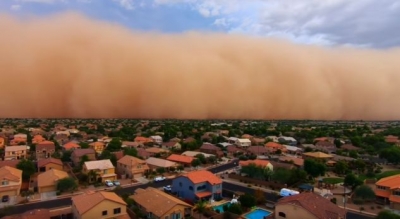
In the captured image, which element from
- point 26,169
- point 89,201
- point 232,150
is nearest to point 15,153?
point 26,169

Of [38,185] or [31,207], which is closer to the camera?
[31,207]

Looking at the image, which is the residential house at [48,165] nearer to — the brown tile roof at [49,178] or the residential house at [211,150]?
the brown tile roof at [49,178]

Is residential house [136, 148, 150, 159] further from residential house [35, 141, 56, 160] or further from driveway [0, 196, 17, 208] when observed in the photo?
driveway [0, 196, 17, 208]

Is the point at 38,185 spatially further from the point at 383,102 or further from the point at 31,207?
the point at 383,102

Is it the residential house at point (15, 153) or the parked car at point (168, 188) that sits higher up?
the residential house at point (15, 153)

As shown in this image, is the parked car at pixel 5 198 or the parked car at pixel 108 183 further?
the parked car at pixel 108 183

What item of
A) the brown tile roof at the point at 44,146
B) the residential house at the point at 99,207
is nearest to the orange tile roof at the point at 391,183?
the residential house at the point at 99,207

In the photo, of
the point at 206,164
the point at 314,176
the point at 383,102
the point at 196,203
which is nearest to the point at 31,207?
the point at 196,203
